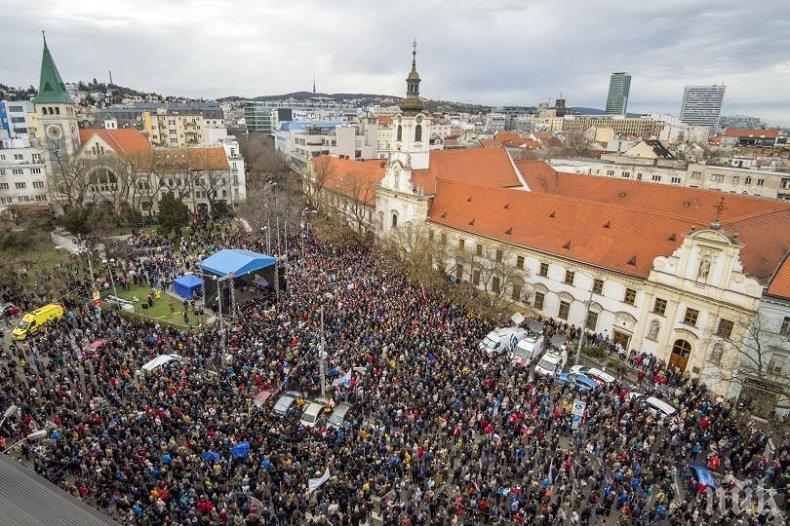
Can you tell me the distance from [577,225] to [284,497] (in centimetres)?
2955

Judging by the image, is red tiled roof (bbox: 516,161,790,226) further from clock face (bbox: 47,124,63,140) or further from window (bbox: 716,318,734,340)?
clock face (bbox: 47,124,63,140)

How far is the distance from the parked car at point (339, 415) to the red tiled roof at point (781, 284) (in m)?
24.8

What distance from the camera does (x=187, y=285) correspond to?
3688 cm

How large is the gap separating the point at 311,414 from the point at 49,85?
62.0m

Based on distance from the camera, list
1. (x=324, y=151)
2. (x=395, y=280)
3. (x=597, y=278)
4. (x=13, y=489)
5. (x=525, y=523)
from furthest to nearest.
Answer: (x=324, y=151)
(x=395, y=280)
(x=597, y=278)
(x=525, y=523)
(x=13, y=489)

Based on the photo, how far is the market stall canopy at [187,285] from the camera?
37.0 m

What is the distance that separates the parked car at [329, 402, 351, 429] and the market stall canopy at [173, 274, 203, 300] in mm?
19584

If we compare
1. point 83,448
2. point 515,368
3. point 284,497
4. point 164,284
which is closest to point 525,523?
point 284,497

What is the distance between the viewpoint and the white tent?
25922 millimetres

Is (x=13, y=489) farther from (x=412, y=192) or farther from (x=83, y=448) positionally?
(x=412, y=192)

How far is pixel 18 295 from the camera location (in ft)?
117

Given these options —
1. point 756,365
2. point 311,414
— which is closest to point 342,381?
point 311,414

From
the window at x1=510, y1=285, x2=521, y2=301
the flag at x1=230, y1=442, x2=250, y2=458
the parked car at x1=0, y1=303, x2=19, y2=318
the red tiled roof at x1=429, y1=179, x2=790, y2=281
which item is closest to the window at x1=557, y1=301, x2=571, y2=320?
the window at x1=510, y1=285, x2=521, y2=301

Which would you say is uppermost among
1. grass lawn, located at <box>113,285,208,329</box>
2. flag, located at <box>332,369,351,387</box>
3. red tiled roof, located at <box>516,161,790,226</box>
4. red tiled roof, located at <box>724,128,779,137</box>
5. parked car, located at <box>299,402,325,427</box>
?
red tiled roof, located at <box>724,128,779,137</box>
